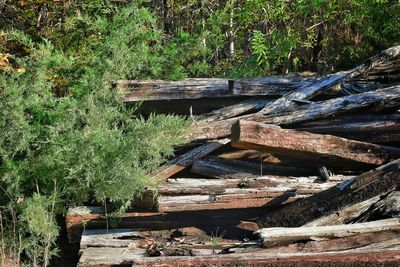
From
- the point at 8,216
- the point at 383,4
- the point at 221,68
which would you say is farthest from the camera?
the point at 221,68

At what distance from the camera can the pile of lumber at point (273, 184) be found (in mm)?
5398

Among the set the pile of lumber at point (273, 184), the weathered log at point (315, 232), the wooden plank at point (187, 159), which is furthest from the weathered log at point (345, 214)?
the wooden plank at point (187, 159)

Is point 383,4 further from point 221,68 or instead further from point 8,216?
point 8,216

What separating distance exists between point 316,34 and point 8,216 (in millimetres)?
A: 5184

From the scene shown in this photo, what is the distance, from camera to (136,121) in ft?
21.2

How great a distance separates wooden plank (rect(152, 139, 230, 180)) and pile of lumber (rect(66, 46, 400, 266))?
0.03 feet

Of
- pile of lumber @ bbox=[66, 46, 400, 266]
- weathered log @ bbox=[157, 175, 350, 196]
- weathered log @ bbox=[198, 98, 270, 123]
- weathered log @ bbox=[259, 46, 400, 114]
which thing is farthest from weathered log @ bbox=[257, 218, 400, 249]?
weathered log @ bbox=[198, 98, 270, 123]

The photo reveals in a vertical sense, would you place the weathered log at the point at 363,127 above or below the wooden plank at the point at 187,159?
above

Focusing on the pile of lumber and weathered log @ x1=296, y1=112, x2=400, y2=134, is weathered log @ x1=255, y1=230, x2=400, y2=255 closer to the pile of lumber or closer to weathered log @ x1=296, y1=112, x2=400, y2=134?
the pile of lumber

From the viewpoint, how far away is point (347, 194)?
18.6ft

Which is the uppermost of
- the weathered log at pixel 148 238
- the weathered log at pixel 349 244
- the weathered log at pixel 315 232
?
the weathered log at pixel 315 232

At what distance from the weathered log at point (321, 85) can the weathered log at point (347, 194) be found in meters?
1.30

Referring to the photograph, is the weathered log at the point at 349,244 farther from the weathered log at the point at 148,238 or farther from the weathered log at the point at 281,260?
the weathered log at the point at 148,238

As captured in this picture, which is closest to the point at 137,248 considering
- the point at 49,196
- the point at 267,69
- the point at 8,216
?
the point at 49,196
